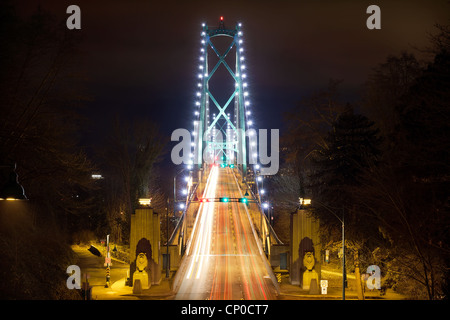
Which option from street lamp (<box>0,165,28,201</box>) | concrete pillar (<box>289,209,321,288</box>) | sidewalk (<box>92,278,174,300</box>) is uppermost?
street lamp (<box>0,165,28,201</box>)

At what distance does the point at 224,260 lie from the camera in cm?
4044

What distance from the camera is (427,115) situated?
656 inches

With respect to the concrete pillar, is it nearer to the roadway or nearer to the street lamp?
the roadway

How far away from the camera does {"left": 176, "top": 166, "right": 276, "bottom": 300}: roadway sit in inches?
1185

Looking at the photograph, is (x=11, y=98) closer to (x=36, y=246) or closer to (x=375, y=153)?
(x=36, y=246)

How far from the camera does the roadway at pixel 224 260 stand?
98.8 feet

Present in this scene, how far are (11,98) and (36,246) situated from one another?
4503mm

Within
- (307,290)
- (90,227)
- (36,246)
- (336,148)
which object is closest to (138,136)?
(90,227)

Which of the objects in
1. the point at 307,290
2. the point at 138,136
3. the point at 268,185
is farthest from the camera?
the point at 268,185

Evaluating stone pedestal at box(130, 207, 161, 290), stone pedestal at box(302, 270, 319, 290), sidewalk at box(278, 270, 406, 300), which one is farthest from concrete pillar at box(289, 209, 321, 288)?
stone pedestal at box(130, 207, 161, 290)

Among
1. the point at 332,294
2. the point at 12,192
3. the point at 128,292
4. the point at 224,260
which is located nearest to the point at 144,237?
the point at 128,292

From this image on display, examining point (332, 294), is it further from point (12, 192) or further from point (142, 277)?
point (12, 192)
